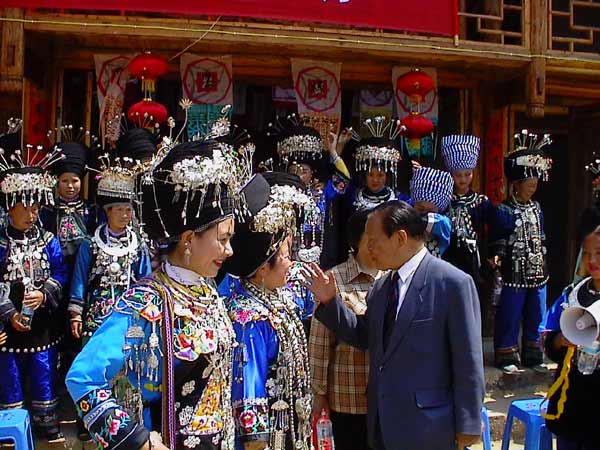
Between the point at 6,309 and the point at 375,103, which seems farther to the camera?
the point at 375,103

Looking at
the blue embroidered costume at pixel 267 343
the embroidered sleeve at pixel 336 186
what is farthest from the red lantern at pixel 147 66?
the blue embroidered costume at pixel 267 343

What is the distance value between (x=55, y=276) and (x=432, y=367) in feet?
9.36

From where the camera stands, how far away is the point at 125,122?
6082mm

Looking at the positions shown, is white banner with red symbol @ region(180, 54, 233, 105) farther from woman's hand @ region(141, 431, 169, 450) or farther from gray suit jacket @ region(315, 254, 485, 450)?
woman's hand @ region(141, 431, 169, 450)

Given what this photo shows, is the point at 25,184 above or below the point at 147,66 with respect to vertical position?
below

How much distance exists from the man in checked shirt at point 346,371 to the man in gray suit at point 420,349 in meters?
0.30

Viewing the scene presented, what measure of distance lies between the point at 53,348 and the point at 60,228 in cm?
86

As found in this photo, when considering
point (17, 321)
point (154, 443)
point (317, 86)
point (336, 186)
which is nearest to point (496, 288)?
point (336, 186)

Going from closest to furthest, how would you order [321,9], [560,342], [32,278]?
[560,342] → [32,278] → [321,9]

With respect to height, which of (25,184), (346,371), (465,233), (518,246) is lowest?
(346,371)

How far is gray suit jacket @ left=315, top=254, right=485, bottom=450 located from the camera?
8.99 ft

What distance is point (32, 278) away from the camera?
4.46 meters

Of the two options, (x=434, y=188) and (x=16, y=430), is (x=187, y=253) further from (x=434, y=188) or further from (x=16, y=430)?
(x=434, y=188)

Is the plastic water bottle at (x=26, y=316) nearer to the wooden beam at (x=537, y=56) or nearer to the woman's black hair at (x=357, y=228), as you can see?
the woman's black hair at (x=357, y=228)
